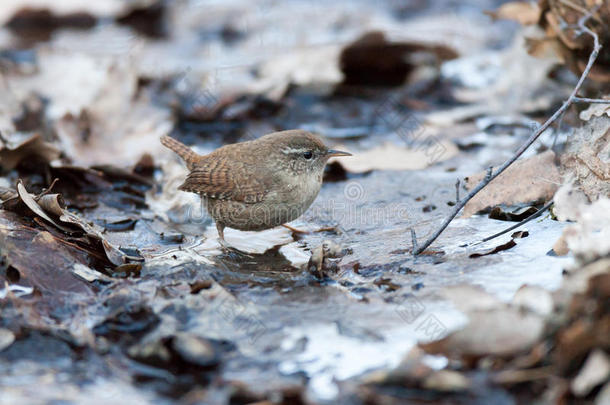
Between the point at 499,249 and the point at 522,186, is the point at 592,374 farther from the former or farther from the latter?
the point at 522,186

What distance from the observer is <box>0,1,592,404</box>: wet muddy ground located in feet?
10.3

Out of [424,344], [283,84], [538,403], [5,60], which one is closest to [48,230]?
[424,344]

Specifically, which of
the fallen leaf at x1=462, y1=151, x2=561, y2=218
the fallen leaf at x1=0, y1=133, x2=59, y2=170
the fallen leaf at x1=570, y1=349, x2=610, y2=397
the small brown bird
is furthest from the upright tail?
the fallen leaf at x1=570, y1=349, x2=610, y2=397

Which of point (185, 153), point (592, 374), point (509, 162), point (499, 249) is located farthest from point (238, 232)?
point (592, 374)

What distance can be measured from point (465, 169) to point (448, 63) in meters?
3.55

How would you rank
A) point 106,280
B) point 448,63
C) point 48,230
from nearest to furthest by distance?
point 106,280 < point 48,230 < point 448,63

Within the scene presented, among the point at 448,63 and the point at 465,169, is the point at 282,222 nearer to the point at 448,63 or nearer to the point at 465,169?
the point at 465,169

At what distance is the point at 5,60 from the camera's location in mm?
9789

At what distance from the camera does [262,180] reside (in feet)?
18.2

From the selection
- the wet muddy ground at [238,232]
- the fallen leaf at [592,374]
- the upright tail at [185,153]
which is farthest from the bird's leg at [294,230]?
the fallen leaf at [592,374]

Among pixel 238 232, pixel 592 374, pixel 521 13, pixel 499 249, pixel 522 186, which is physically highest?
pixel 592 374

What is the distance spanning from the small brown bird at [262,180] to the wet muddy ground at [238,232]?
245mm

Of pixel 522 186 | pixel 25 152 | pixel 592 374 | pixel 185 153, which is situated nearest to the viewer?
pixel 592 374

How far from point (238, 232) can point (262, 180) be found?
25.6 inches
